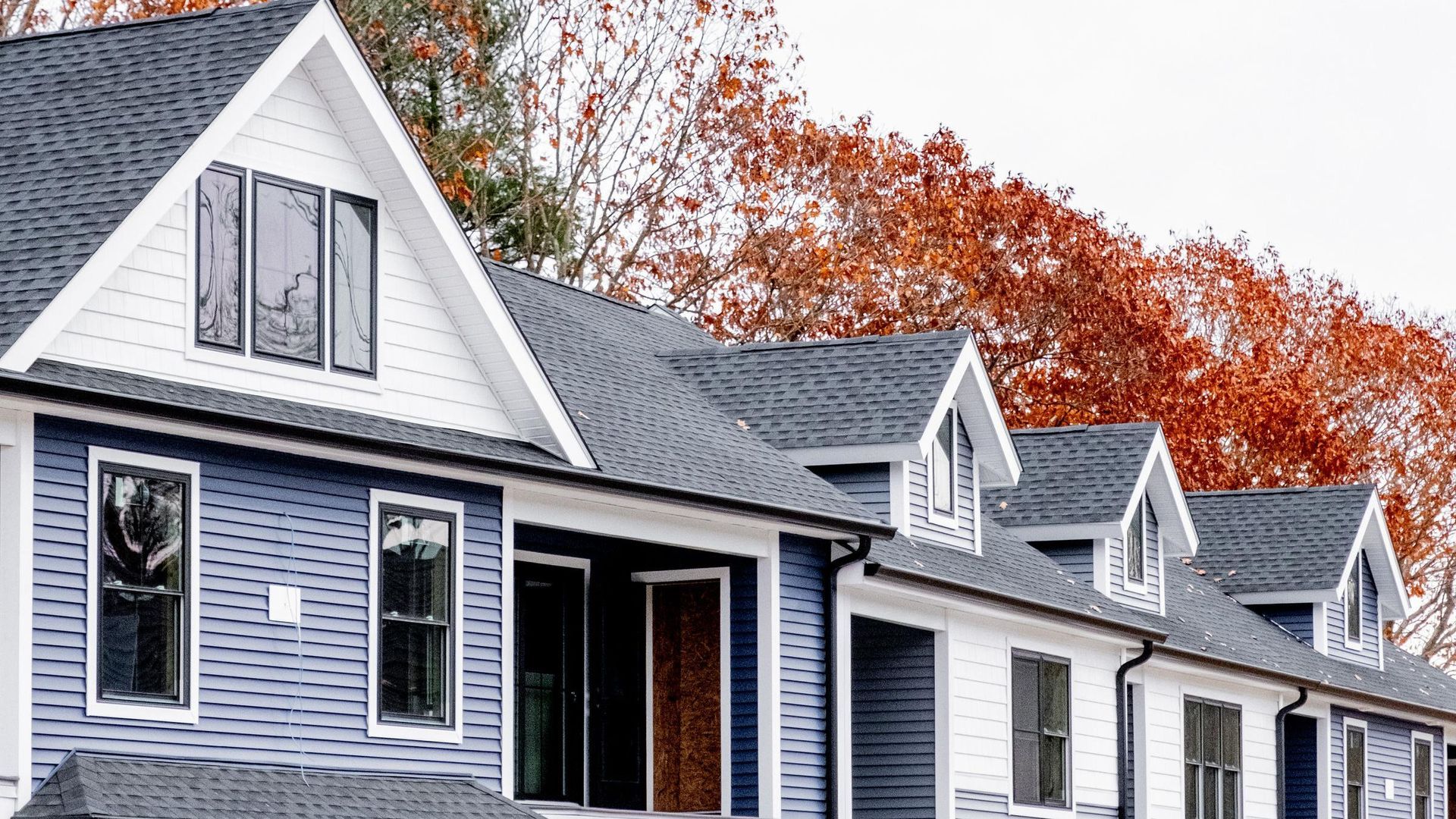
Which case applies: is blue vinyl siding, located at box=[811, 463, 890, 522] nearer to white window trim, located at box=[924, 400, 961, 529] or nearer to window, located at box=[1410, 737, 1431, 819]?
white window trim, located at box=[924, 400, 961, 529]

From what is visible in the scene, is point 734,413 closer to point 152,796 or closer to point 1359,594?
point 152,796

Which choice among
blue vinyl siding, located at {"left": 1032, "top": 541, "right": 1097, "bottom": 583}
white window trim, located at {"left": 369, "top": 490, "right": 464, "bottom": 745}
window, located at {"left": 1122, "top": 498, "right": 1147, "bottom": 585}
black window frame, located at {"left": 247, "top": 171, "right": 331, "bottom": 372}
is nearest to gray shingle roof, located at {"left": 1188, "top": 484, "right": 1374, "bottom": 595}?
window, located at {"left": 1122, "top": 498, "right": 1147, "bottom": 585}

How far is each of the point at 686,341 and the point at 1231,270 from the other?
28571 millimetres

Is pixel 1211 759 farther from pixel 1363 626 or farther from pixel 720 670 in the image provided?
pixel 720 670

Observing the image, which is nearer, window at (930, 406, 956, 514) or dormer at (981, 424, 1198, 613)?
window at (930, 406, 956, 514)

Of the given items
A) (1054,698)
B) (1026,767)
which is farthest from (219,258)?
(1054,698)

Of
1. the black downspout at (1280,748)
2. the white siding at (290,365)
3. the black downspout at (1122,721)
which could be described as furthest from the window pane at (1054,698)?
the white siding at (290,365)

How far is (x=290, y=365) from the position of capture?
50.0ft

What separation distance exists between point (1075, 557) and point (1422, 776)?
12119 mm

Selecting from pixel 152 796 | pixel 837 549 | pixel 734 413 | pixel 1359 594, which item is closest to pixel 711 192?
pixel 1359 594

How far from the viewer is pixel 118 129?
14.9 metres

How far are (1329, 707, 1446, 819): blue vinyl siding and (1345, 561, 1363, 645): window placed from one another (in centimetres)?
128

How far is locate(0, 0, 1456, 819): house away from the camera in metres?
13.6

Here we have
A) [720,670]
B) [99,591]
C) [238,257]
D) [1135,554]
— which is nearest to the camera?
[99,591]
